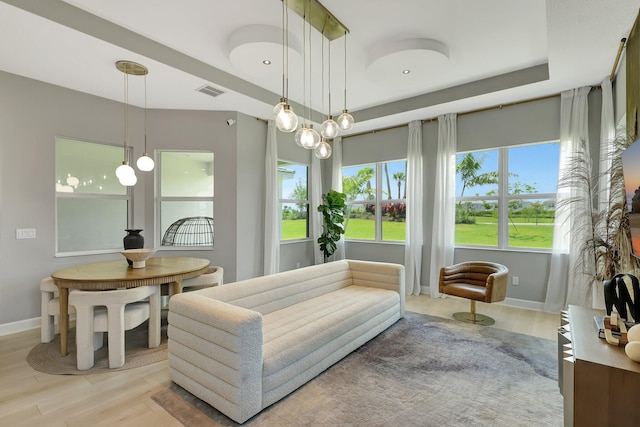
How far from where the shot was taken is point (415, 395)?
222cm

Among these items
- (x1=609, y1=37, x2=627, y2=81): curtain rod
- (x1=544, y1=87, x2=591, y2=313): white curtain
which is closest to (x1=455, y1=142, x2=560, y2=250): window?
(x1=544, y1=87, x2=591, y2=313): white curtain

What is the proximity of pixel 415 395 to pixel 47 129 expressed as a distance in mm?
4881

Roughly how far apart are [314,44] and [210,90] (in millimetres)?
1564

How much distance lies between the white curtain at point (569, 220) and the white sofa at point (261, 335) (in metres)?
2.48

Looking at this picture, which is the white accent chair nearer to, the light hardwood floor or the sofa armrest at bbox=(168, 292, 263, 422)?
the light hardwood floor

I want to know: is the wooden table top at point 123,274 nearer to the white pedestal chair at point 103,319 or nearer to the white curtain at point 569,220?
the white pedestal chair at point 103,319

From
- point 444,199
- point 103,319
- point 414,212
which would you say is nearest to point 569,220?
point 444,199

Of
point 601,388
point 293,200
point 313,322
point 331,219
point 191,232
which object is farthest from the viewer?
point 293,200

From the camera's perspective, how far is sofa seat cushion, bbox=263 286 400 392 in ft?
6.88

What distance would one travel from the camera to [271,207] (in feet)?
17.0

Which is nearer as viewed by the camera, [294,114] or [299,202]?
[294,114]

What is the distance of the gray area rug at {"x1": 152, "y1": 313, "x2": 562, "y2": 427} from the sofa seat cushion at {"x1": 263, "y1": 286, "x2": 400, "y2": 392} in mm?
263

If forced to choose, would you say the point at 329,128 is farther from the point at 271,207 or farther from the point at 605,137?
the point at 605,137

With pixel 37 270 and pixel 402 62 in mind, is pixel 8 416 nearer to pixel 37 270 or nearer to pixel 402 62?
pixel 37 270
